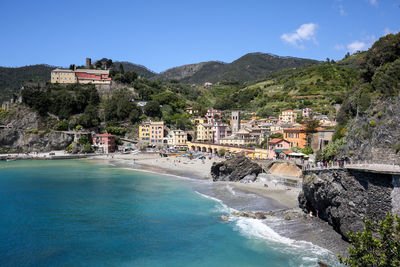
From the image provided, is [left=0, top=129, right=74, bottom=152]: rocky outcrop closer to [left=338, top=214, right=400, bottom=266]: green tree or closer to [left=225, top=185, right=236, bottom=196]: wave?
[left=225, top=185, right=236, bottom=196]: wave

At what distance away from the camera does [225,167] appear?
129ft

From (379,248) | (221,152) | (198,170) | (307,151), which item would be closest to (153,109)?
(221,152)

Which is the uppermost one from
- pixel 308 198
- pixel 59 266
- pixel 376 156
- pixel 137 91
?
pixel 137 91

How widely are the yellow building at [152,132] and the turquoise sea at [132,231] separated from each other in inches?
1535

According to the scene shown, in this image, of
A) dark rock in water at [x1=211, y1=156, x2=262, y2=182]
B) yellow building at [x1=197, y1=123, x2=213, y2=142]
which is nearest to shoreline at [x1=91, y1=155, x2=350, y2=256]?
dark rock in water at [x1=211, y1=156, x2=262, y2=182]

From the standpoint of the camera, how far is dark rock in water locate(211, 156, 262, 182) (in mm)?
38500

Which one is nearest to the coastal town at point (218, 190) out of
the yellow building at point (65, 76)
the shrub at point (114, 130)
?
the shrub at point (114, 130)

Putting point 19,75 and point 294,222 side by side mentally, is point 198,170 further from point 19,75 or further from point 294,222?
point 19,75

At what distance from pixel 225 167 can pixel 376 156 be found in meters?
21.6

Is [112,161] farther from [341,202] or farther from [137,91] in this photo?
[341,202]

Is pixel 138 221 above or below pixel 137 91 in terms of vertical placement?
below

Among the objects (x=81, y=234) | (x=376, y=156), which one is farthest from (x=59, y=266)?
(x=376, y=156)

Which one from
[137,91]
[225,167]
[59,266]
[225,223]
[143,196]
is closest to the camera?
[59,266]

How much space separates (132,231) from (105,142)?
53.0 m
